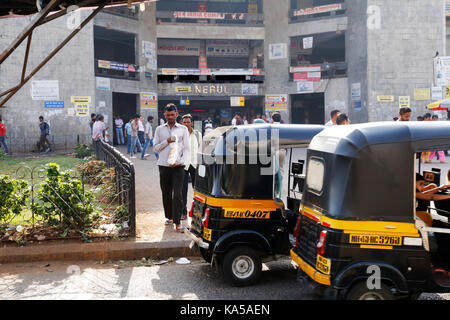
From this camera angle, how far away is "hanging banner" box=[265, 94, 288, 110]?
31672 mm

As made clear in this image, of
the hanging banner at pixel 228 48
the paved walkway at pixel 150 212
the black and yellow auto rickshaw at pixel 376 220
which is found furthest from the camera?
the hanging banner at pixel 228 48

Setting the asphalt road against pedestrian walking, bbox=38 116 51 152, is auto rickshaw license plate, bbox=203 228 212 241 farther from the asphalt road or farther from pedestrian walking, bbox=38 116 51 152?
pedestrian walking, bbox=38 116 51 152

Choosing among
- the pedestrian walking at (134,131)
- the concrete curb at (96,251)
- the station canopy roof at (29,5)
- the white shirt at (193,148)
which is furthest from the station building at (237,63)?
the concrete curb at (96,251)

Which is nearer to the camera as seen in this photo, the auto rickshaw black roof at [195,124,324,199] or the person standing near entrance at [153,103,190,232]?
the auto rickshaw black roof at [195,124,324,199]

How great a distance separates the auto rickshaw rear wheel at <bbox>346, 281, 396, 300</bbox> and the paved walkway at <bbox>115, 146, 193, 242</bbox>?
3.25 meters

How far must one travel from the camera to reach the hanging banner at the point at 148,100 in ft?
97.5

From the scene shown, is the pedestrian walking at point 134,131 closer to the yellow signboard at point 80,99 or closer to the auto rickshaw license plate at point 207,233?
the yellow signboard at point 80,99

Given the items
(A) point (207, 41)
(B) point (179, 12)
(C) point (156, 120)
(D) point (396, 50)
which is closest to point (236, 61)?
(A) point (207, 41)

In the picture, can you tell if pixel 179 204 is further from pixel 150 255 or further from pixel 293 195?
pixel 293 195

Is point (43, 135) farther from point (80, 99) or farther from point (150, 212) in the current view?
point (150, 212)

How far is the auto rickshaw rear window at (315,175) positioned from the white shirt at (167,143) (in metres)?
2.88

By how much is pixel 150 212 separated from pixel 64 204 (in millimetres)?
2377

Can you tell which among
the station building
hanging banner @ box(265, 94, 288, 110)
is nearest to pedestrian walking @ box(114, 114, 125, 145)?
the station building

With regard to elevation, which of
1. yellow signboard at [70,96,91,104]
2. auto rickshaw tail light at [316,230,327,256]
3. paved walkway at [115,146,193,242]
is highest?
yellow signboard at [70,96,91,104]
